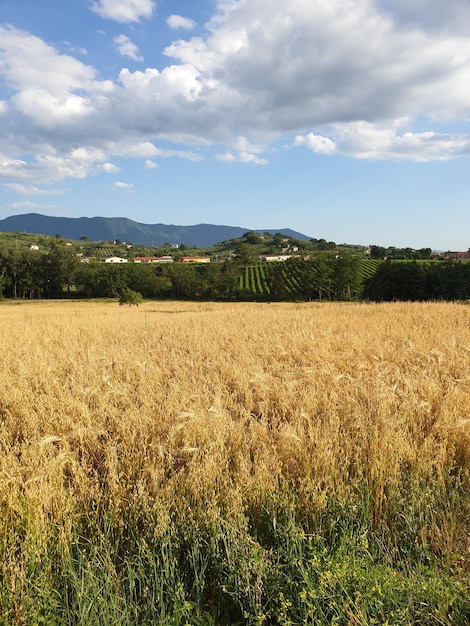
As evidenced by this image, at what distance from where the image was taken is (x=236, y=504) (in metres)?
2.51

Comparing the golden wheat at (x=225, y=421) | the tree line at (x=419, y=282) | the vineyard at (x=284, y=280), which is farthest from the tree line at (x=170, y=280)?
the golden wheat at (x=225, y=421)

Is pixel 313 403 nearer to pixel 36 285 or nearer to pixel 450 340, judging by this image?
pixel 450 340

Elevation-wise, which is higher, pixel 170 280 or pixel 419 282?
pixel 419 282

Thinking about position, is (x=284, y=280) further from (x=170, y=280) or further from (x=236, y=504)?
(x=236, y=504)

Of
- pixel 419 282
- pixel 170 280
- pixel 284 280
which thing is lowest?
pixel 170 280

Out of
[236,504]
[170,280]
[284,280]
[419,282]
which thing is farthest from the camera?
[170,280]

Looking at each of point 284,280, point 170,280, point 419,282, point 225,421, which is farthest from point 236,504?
point 170,280

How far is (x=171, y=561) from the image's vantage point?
85.1 inches

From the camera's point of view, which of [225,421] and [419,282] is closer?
[225,421]

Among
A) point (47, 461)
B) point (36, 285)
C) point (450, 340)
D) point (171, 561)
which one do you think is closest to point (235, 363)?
point (47, 461)

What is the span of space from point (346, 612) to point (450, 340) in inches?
276

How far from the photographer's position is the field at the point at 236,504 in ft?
6.40

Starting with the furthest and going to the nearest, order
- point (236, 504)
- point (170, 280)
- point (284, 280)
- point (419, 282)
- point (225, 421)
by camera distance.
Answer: point (170, 280)
point (284, 280)
point (419, 282)
point (225, 421)
point (236, 504)

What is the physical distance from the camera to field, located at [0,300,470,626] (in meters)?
1.95
